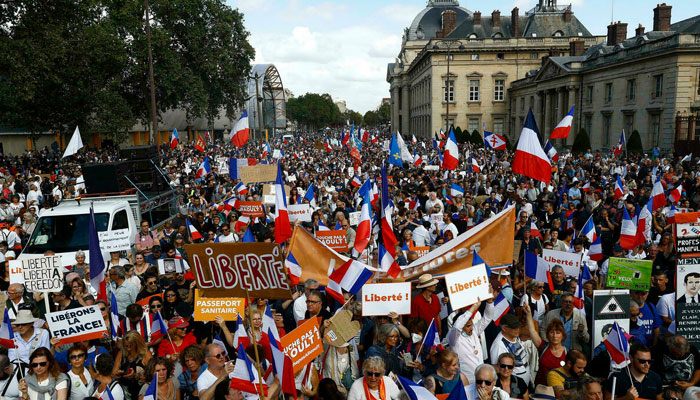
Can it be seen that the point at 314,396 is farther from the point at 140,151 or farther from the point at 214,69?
the point at 214,69

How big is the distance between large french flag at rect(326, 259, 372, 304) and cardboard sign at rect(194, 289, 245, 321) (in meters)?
1.20

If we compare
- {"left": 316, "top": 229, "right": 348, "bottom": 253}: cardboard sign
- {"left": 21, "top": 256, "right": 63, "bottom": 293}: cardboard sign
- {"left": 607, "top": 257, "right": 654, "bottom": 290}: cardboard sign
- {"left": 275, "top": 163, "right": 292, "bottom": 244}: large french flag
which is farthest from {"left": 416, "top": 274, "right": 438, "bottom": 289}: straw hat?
{"left": 21, "top": 256, "right": 63, "bottom": 293}: cardboard sign

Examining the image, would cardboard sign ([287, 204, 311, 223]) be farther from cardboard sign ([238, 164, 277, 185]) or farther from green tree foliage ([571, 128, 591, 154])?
green tree foliage ([571, 128, 591, 154])

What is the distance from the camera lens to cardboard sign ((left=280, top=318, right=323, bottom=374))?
4.76 meters

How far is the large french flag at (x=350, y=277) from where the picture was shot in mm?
6473

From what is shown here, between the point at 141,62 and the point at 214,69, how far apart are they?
6.44 meters

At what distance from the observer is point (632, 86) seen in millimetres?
36688

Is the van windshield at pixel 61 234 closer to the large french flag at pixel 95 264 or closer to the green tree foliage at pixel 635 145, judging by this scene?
the large french flag at pixel 95 264

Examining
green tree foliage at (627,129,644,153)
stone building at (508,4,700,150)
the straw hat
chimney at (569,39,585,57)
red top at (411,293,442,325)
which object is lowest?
red top at (411,293,442,325)

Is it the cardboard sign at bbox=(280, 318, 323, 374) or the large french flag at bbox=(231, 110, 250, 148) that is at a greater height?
the large french flag at bbox=(231, 110, 250, 148)

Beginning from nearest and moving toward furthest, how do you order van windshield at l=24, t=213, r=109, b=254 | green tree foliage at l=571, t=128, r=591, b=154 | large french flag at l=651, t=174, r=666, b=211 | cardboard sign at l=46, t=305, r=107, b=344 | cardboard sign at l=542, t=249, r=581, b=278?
cardboard sign at l=46, t=305, r=107, b=344 < cardboard sign at l=542, t=249, r=581, b=278 < van windshield at l=24, t=213, r=109, b=254 < large french flag at l=651, t=174, r=666, b=211 < green tree foliage at l=571, t=128, r=591, b=154

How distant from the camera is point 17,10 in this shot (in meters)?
28.5

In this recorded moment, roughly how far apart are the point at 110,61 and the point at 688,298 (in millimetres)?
35466

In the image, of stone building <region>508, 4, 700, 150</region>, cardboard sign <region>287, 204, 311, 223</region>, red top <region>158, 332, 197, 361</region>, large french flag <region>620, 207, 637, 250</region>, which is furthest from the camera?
stone building <region>508, 4, 700, 150</region>
